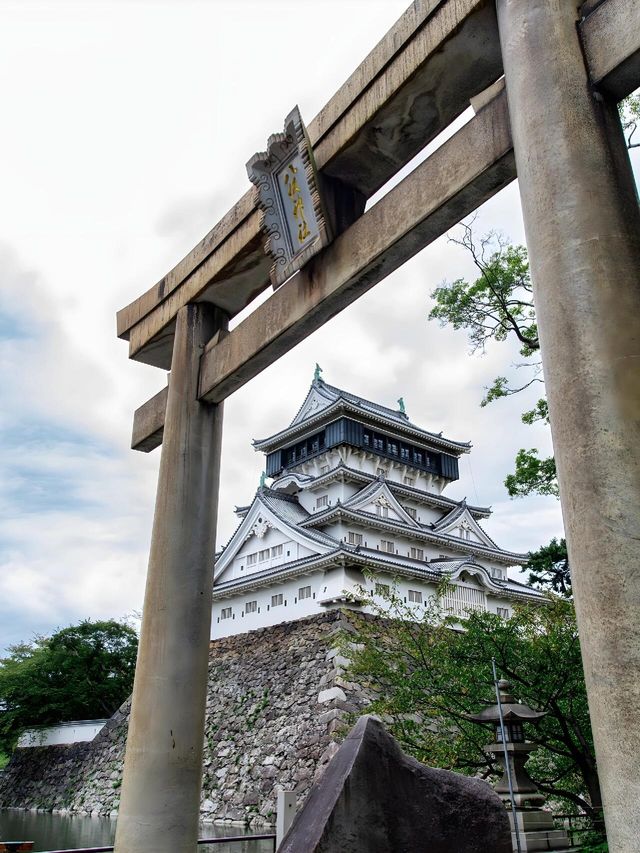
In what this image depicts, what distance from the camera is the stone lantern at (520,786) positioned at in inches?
244

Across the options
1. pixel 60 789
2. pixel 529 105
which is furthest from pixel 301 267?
pixel 60 789

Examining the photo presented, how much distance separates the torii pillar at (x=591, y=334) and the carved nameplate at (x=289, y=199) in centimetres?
158

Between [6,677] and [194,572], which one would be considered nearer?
[194,572]

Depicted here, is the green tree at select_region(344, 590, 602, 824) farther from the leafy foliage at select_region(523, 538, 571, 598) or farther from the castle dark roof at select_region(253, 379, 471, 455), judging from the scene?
the castle dark roof at select_region(253, 379, 471, 455)

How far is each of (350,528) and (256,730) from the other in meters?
7.26

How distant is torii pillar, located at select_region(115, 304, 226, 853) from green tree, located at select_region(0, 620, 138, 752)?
95.1ft

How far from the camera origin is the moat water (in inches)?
588

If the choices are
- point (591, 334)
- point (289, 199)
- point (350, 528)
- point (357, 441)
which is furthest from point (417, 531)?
point (591, 334)

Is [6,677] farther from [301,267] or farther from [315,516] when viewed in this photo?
[301,267]

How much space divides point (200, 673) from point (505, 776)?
12.8 feet

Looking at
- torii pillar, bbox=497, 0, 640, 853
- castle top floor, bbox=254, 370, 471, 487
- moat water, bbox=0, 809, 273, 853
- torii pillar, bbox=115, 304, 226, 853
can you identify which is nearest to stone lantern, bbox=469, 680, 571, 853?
torii pillar, bbox=115, 304, 226, 853

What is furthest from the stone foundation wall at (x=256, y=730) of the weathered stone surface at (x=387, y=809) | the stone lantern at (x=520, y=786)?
the weathered stone surface at (x=387, y=809)

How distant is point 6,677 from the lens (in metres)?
30.1

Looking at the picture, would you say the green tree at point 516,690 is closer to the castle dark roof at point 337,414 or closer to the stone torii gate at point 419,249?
the stone torii gate at point 419,249
